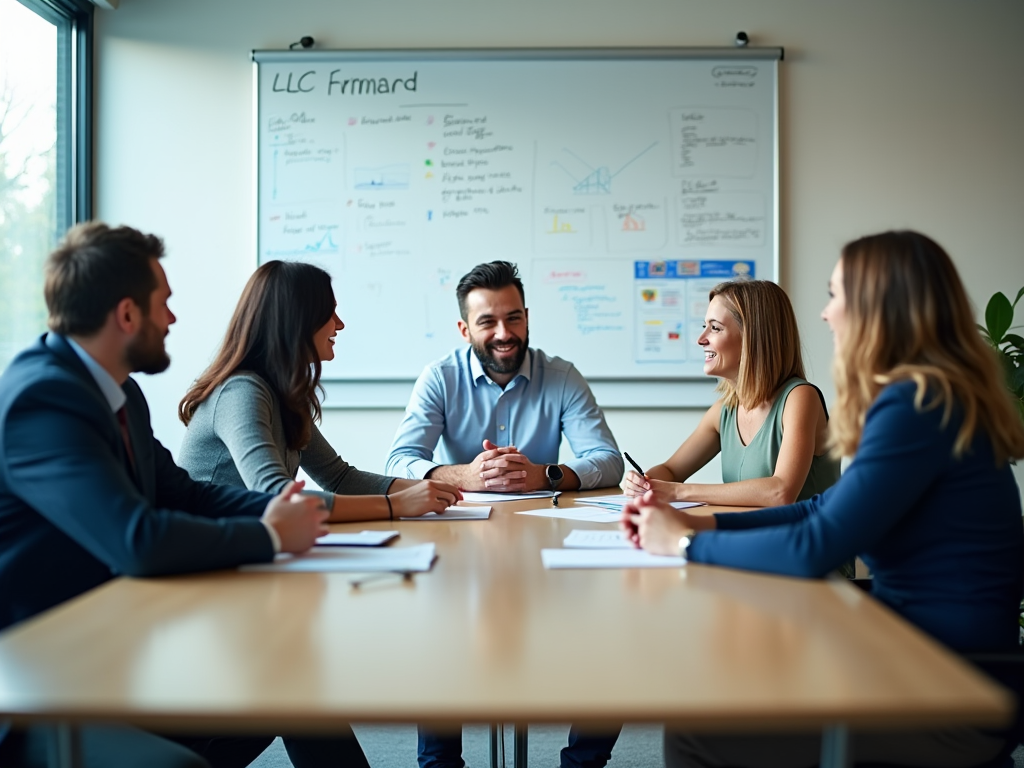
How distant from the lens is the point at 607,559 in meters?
1.57

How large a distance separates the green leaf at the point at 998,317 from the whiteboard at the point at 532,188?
34.9 inches

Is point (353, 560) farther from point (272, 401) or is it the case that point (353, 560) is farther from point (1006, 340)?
point (1006, 340)

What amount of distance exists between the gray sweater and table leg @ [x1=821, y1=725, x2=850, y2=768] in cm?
127

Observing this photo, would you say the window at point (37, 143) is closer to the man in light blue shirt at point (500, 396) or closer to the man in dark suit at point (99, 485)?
the man in light blue shirt at point (500, 396)

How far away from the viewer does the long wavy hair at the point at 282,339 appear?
2299 mm

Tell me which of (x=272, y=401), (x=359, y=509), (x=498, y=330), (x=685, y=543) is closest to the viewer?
(x=685, y=543)

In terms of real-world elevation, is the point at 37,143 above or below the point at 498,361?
above

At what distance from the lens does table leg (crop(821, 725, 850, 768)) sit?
38.8 inches

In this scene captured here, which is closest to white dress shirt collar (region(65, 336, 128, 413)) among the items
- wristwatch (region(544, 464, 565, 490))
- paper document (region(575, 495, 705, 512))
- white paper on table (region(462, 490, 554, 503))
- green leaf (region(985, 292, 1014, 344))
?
white paper on table (region(462, 490, 554, 503))

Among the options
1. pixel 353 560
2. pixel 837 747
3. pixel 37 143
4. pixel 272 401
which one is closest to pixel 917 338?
Answer: pixel 837 747

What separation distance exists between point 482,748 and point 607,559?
1.45 m

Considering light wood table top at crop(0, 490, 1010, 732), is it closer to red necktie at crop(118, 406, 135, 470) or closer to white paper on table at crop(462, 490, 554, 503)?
red necktie at crop(118, 406, 135, 470)

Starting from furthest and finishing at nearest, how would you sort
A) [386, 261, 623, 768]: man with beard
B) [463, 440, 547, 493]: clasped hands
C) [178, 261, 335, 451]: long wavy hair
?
[386, 261, 623, 768]: man with beard, [463, 440, 547, 493]: clasped hands, [178, 261, 335, 451]: long wavy hair

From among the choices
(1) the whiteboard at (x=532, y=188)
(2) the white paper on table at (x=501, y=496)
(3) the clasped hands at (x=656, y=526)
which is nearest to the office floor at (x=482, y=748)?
(2) the white paper on table at (x=501, y=496)
